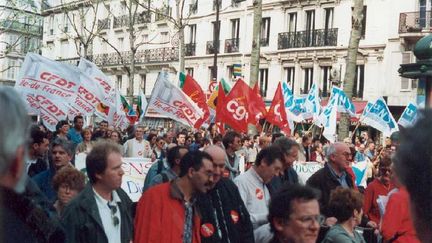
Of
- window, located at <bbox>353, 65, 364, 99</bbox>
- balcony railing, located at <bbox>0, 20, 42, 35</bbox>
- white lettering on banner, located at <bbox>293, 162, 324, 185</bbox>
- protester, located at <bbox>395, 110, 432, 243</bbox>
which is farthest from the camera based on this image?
window, located at <bbox>353, 65, 364, 99</bbox>

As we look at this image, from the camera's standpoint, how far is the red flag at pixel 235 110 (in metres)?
14.2

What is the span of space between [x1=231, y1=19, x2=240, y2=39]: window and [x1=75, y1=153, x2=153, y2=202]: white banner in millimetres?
31981

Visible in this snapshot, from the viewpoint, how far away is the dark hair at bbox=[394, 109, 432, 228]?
1501 millimetres

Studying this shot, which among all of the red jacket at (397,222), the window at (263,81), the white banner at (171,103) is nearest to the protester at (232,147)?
the red jacket at (397,222)

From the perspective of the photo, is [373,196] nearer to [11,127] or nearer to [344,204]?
[344,204]

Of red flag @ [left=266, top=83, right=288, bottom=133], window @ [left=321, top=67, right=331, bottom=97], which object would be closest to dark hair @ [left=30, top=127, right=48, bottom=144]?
red flag @ [left=266, top=83, right=288, bottom=133]

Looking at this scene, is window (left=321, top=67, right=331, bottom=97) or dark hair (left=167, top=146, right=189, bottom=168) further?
window (left=321, top=67, right=331, bottom=97)

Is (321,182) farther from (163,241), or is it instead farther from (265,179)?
(163,241)

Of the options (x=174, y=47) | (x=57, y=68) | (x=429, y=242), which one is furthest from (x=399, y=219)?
(x=174, y=47)

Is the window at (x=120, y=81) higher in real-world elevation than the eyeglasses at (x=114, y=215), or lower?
higher

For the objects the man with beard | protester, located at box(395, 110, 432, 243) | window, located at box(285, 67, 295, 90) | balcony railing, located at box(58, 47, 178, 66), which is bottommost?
the man with beard

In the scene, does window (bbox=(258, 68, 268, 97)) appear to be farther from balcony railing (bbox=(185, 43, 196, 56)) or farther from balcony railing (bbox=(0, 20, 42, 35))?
balcony railing (bbox=(0, 20, 42, 35))

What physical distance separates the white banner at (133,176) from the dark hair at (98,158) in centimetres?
363

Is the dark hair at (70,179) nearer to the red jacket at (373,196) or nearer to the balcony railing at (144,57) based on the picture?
the red jacket at (373,196)
